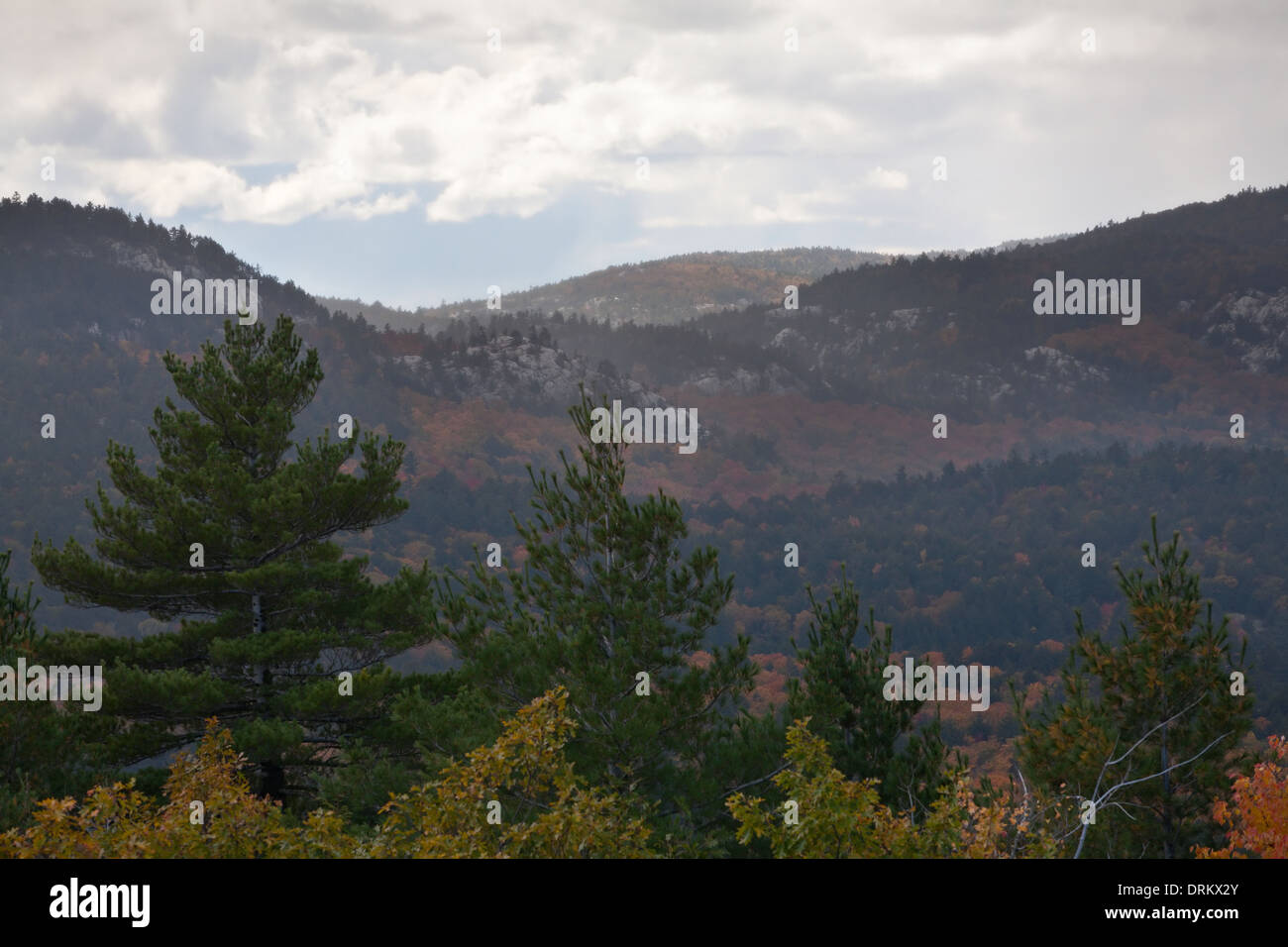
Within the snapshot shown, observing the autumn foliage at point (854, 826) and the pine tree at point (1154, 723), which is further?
the pine tree at point (1154, 723)

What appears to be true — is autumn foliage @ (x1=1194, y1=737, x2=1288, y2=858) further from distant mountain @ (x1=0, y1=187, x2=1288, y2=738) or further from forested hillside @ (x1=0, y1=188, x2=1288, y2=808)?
distant mountain @ (x1=0, y1=187, x2=1288, y2=738)

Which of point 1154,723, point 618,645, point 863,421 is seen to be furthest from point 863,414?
point 618,645

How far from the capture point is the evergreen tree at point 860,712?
1806cm

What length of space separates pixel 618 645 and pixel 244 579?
23.4ft

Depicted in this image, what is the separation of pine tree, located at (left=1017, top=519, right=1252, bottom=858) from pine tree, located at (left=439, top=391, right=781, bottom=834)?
5.72 m

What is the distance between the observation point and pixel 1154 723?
62.3ft

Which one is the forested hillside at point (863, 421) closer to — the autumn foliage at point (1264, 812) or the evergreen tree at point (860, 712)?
the evergreen tree at point (860, 712)

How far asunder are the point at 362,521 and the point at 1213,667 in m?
16.8

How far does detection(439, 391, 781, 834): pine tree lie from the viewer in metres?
17.1

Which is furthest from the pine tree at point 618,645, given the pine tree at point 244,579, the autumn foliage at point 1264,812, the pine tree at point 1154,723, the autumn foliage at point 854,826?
the autumn foliage at point 1264,812

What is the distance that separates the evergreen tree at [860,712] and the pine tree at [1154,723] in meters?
2.11

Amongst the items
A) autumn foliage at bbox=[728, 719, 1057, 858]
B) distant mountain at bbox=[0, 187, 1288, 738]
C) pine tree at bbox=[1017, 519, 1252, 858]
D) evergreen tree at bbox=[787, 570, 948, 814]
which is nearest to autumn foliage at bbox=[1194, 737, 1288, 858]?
pine tree at bbox=[1017, 519, 1252, 858]

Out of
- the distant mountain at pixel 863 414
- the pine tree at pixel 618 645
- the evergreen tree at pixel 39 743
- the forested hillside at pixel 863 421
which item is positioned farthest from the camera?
the distant mountain at pixel 863 414
